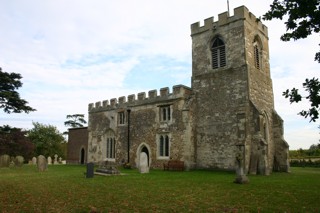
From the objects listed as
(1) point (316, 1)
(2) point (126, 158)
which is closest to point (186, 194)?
(1) point (316, 1)

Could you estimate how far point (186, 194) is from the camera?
920cm

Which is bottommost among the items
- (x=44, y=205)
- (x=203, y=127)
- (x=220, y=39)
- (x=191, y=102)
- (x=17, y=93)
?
(x=44, y=205)

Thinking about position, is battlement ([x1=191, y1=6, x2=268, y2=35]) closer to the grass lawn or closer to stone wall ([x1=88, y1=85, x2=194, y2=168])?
stone wall ([x1=88, y1=85, x2=194, y2=168])

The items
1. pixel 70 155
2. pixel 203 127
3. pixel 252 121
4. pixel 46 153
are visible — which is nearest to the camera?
pixel 252 121

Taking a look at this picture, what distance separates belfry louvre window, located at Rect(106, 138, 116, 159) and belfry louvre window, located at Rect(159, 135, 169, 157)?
6.15 metres

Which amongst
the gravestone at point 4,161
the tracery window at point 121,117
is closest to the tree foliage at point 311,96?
the tracery window at point 121,117

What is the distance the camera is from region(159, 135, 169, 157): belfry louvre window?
21431mm

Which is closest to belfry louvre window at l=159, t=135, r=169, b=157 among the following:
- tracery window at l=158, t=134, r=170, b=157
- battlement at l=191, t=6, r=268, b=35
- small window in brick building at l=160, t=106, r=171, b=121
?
tracery window at l=158, t=134, r=170, b=157

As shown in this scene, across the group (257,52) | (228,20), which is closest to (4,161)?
(228,20)

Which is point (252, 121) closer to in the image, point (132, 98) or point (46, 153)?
point (132, 98)

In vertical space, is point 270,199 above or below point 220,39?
below

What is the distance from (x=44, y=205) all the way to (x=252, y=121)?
14.1 m

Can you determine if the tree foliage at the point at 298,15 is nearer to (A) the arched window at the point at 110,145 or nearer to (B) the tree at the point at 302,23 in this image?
(B) the tree at the point at 302,23

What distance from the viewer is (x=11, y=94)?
24875mm
